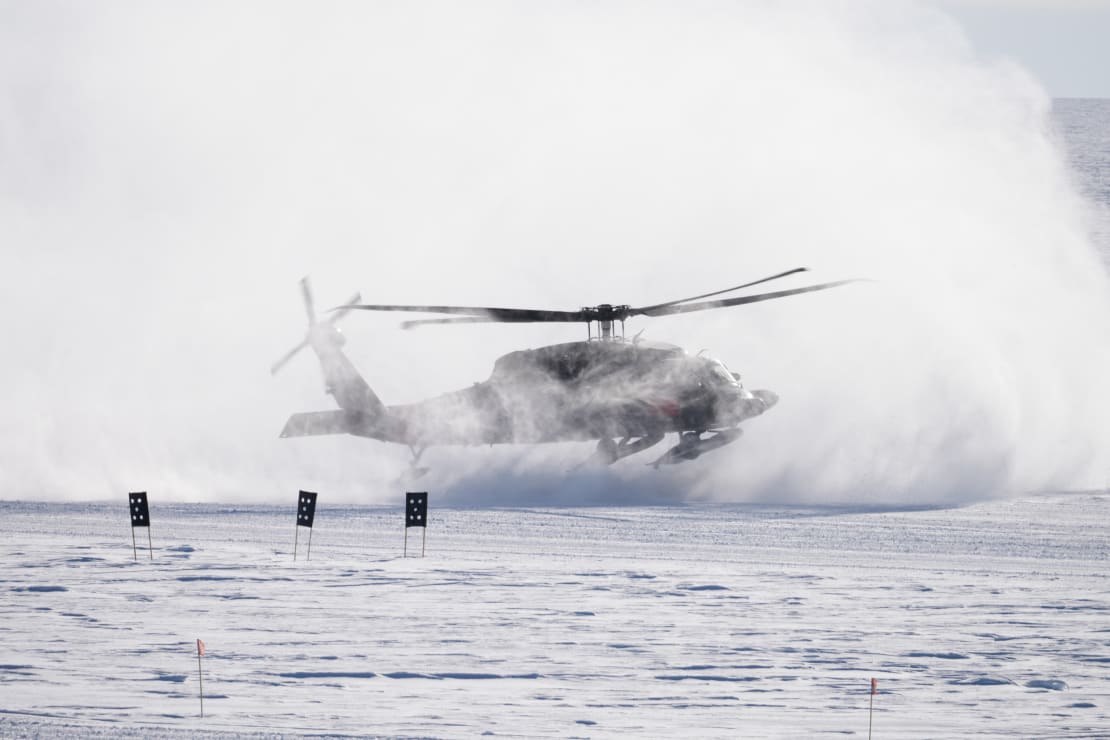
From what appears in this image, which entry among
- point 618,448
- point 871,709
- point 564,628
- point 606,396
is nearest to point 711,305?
point 606,396

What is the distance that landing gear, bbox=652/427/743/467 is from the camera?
26781 millimetres

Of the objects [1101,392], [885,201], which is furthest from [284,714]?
[885,201]

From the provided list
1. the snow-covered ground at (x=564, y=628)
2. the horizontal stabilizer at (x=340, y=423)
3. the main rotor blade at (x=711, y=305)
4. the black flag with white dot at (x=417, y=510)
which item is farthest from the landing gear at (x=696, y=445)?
the black flag with white dot at (x=417, y=510)

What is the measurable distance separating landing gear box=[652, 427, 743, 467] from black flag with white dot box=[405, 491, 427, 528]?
772 cm

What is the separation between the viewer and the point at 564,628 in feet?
53.1

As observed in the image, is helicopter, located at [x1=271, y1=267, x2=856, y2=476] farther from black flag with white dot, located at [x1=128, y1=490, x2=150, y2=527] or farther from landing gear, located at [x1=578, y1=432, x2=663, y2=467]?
black flag with white dot, located at [x1=128, y1=490, x2=150, y2=527]

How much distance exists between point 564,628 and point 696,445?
11057mm

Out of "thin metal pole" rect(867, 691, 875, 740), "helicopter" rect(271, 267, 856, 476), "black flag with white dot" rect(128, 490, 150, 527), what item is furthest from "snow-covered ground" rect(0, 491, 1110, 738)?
"helicopter" rect(271, 267, 856, 476)

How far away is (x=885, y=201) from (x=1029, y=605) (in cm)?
4686

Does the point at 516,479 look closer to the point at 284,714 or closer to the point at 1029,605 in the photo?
the point at 1029,605

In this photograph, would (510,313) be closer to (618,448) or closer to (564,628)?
(618,448)

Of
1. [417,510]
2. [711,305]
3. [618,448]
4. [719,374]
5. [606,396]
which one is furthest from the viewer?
[618,448]

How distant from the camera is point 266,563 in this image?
2022cm

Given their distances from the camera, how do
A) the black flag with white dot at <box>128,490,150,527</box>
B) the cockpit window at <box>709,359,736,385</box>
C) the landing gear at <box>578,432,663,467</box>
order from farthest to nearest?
the landing gear at <box>578,432,663,467</box>, the cockpit window at <box>709,359,736,385</box>, the black flag with white dot at <box>128,490,150,527</box>
